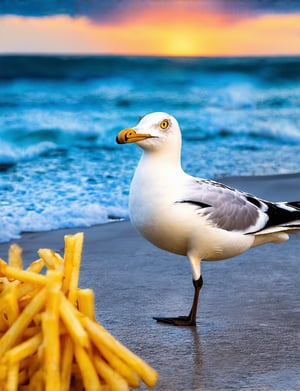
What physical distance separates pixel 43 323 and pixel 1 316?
399 millimetres

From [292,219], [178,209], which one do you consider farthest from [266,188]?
[178,209]

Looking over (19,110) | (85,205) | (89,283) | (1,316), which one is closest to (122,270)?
(89,283)

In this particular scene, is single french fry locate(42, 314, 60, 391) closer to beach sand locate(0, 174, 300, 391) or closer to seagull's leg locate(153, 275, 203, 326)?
beach sand locate(0, 174, 300, 391)

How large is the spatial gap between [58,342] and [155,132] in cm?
Result: 200

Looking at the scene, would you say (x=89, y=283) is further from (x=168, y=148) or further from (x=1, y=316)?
(x=1, y=316)

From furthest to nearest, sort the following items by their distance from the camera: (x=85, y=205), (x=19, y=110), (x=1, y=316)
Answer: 1. (x=19, y=110)
2. (x=85, y=205)
3. (x=1, y=316)

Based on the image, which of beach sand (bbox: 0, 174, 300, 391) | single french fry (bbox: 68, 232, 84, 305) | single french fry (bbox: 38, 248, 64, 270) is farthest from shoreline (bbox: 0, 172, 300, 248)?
single french fry (bbox: 68, 232, 84, 305)

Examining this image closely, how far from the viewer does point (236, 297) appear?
5.84 metres

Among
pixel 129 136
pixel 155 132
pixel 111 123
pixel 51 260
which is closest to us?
pixel 51 260

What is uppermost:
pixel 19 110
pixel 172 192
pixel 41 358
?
pixel 172 192

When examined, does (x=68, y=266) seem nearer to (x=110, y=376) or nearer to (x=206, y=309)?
(x=110, y=376)

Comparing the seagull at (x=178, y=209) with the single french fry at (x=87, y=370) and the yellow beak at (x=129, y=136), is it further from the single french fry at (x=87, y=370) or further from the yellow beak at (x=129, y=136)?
the single french fry at (x=87, y=370)

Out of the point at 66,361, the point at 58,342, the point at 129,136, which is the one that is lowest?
the point at 66,361

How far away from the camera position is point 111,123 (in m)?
24.6
